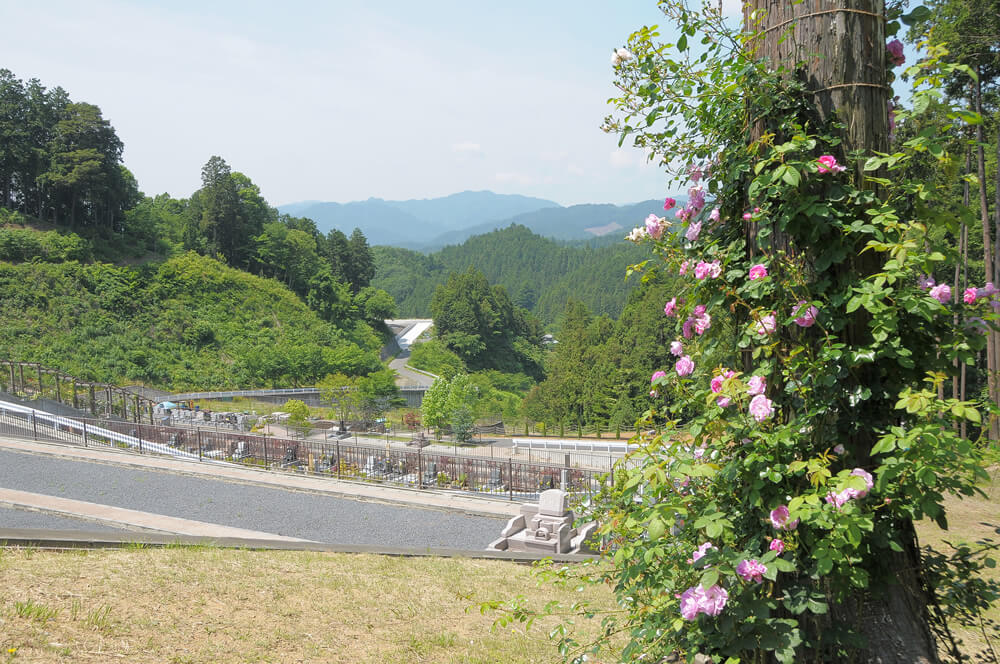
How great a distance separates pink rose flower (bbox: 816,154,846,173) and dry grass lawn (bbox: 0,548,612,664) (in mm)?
2826

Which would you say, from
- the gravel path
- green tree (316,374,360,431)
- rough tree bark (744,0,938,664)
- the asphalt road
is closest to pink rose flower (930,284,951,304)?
rough tree bark (744,0,938,664)

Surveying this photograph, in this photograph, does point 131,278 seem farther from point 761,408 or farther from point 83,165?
point 761,408

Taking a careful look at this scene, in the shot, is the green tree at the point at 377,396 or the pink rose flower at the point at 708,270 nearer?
the pink rose flower at the point at 708,270

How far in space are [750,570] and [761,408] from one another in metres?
0.48

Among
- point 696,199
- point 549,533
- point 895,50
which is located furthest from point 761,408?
point 549,533

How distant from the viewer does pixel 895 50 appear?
2.15 m

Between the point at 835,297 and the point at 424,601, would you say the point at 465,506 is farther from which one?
the point at 835,297

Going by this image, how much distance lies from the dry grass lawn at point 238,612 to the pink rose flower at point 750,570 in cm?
Answer: 191

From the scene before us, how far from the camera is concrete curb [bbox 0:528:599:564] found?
5.63 m

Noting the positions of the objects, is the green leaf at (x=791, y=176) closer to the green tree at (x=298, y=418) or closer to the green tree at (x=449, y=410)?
the green tree at (x=298, y=418)

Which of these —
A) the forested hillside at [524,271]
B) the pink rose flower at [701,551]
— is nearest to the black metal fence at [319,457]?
the pink rose flower at [701,551]

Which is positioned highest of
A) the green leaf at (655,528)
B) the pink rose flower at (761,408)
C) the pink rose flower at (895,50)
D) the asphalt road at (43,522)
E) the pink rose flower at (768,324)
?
the pink rose flower at (895,50)

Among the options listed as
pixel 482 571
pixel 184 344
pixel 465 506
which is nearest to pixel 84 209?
pixel 184 344

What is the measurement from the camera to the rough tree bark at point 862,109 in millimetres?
2008
